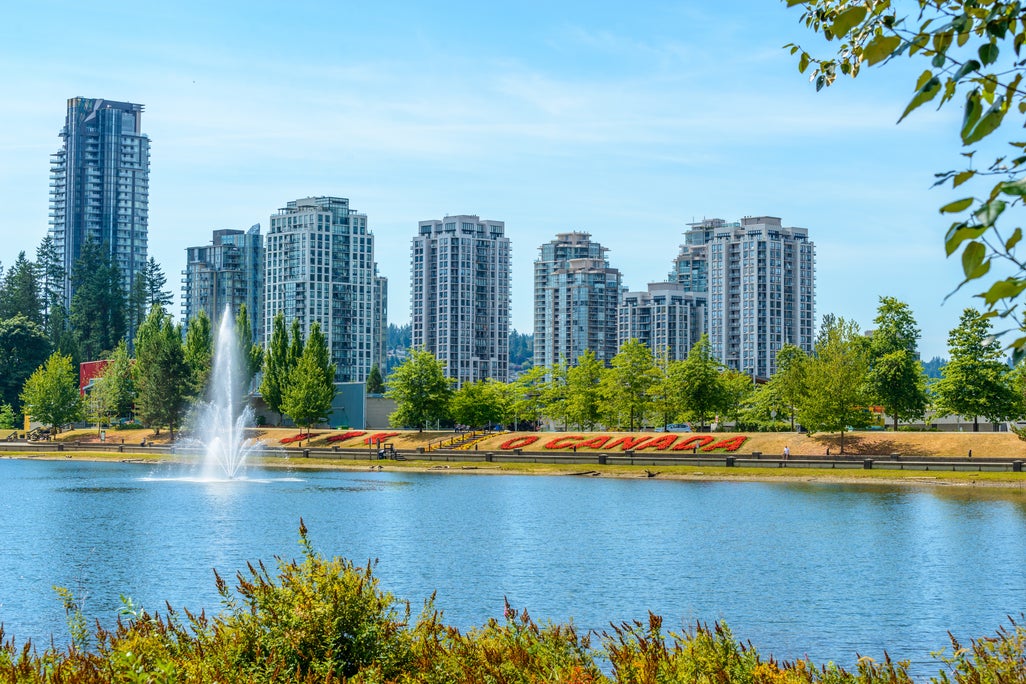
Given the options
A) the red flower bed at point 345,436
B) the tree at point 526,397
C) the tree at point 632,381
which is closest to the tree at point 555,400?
the tree at point 526,397

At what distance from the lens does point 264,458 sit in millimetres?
120375

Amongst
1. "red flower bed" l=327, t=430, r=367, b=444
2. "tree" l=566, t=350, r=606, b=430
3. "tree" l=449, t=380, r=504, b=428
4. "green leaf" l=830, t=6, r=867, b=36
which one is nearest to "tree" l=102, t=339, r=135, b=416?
"red flower bed" l=327, t=430, r=367, b=444

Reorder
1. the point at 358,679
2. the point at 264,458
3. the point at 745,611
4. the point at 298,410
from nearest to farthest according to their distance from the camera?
the point at 358,679 → the point at 745,611 → the point at 264,458 → the point at 298,410

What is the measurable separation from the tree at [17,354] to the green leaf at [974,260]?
187 m

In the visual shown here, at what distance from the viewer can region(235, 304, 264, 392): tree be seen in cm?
15000

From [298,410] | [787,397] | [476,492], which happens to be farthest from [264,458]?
[787,397]

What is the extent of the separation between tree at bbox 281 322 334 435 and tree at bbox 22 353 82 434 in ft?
104

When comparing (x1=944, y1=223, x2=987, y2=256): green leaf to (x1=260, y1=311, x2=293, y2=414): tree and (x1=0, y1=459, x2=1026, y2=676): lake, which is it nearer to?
(x1=0, y1=459, x2=1026, y2=676): lake

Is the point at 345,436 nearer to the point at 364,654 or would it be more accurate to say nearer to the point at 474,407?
the point at 474,407

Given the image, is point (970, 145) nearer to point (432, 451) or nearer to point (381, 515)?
point (381, 515)

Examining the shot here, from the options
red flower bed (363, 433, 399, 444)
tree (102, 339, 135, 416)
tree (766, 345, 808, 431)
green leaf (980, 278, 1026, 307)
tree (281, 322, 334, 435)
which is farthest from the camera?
tree (102, 339, 135, 416)

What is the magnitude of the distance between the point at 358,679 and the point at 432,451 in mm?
98227

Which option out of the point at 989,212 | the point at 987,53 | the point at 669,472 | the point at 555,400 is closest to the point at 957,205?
the point at 989,212

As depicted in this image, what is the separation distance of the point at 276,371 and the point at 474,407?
101 feet
